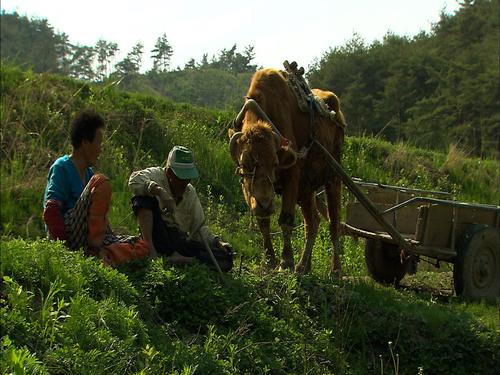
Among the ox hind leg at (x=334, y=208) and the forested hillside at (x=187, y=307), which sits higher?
the ox hind leg at (x=334, y=208)

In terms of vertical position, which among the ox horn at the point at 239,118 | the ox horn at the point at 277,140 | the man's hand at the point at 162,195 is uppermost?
the ox horn at the point at 239,118

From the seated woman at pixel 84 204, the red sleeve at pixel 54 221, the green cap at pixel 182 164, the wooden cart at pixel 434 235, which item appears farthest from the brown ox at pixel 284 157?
the red sleeve at pixel 54 221

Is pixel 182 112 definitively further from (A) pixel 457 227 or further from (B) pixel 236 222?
(A) pixel 457 227

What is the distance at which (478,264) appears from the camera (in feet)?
29.4

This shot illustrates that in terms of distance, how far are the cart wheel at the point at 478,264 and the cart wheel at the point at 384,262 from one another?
47.9 inches

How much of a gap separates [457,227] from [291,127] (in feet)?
8.34

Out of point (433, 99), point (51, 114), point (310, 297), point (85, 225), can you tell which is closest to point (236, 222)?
point (51, 114)

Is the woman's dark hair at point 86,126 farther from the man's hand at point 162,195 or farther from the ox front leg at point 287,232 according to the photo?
the ox front leg at point 287,232

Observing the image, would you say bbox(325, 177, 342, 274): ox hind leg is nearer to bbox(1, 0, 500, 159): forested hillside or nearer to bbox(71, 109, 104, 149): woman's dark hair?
bbox(71, 109, 104, 149): woman's dark hair

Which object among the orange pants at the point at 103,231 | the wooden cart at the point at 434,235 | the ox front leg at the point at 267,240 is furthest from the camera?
the wooden cart at the point at 434,235

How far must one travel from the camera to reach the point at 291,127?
8.25 m

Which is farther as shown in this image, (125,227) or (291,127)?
(125,227)

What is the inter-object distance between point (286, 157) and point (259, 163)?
1.71 ft

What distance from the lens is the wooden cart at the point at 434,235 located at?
8.57 meters
